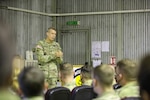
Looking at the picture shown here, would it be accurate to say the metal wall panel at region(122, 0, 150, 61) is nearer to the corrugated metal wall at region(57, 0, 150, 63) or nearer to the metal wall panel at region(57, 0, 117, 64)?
the corrugated metal wall at region(57, 0, 150, 63)

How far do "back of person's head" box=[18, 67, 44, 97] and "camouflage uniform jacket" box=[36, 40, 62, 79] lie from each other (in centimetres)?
403

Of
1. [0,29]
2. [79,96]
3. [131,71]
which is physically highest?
[0,29]

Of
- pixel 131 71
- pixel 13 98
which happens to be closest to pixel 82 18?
pixel 131 71

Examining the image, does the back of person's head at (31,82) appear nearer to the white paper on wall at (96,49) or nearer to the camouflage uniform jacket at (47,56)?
the camouflage uniform jacket at (47,56)

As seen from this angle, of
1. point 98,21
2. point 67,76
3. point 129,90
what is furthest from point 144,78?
point 98,21

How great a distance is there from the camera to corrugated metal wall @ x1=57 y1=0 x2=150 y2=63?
10.1 m

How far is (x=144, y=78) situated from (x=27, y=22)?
367 inches

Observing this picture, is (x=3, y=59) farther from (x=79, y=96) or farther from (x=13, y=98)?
(x=79, y=96)

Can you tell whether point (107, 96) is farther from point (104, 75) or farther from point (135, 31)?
point (135, 31)

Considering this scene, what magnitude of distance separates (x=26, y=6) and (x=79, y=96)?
6.65 m

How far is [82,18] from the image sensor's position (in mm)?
10812

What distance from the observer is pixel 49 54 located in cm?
606

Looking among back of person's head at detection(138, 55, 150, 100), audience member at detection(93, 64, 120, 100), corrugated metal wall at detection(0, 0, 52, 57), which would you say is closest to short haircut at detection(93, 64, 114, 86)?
audience member at detection(93, 64, 120, 100)

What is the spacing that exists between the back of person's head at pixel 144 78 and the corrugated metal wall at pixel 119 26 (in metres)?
9.01
